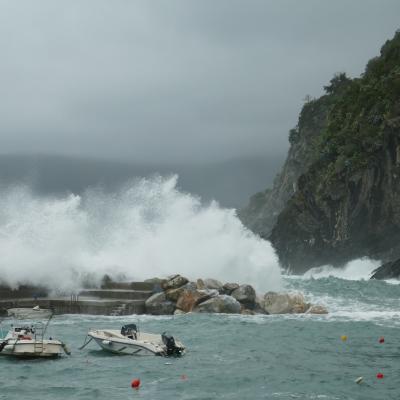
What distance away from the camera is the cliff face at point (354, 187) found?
71.4 meters

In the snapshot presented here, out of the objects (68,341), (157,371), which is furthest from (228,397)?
(68,341)

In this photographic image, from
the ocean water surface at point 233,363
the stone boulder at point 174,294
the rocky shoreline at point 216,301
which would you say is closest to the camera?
the ocean water surface at point 233,363

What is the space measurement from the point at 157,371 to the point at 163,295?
48.8 ft

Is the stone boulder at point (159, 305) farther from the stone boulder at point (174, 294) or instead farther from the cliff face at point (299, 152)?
the cliff face at point (299, 152)

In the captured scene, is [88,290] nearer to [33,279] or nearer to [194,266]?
[33,279]

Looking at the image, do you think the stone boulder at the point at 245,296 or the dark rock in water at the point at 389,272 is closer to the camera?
the stone boulder at the point at 245,296

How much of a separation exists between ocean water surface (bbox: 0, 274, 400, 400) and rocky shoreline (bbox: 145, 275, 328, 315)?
143 cm

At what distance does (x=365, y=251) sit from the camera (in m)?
77.0

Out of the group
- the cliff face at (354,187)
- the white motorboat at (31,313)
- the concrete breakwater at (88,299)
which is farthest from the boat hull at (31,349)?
the cliff face at (354,187)

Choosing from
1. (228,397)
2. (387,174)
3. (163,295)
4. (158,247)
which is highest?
(387,174)

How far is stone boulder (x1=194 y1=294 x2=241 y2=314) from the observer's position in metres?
34.8

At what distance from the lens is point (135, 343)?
24.3 meters

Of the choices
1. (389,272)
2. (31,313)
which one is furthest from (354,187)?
(31,313)

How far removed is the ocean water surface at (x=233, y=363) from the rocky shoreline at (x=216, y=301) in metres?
1.43
